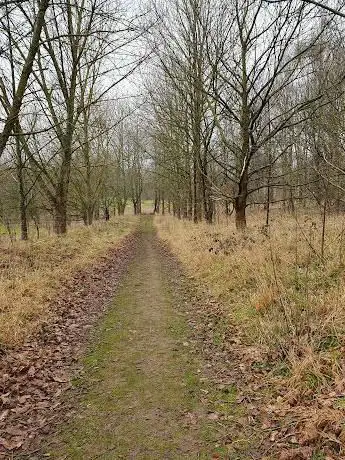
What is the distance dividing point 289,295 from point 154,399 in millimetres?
2820

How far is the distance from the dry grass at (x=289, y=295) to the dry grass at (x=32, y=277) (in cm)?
342

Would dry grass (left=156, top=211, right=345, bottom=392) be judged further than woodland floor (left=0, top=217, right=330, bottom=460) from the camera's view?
Yes

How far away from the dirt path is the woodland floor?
1 cm

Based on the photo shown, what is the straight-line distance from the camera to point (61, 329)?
636cm

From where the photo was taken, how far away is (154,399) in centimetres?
417

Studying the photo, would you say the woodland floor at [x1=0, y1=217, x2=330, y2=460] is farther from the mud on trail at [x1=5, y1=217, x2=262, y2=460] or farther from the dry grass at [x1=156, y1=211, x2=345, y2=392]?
the dry grass at [x1=156, y1=211, x2=345, y2=392]

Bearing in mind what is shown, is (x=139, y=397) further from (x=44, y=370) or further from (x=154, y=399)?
(x=44, y=370)

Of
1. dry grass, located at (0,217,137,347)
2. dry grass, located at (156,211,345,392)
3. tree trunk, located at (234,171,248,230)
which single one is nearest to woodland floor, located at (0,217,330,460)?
dry grass, located at (156,211,345,392)

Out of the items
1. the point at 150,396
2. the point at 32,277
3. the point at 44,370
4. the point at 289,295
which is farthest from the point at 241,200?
the point at 150,396

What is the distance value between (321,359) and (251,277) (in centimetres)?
346

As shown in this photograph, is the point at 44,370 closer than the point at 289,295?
Yes

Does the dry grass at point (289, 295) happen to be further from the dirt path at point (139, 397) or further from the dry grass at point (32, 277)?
the dry grass at point (32, 277)

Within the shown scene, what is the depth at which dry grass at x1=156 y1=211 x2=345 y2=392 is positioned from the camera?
4.31 m

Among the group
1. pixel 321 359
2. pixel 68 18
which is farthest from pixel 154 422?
pixel 68 18
